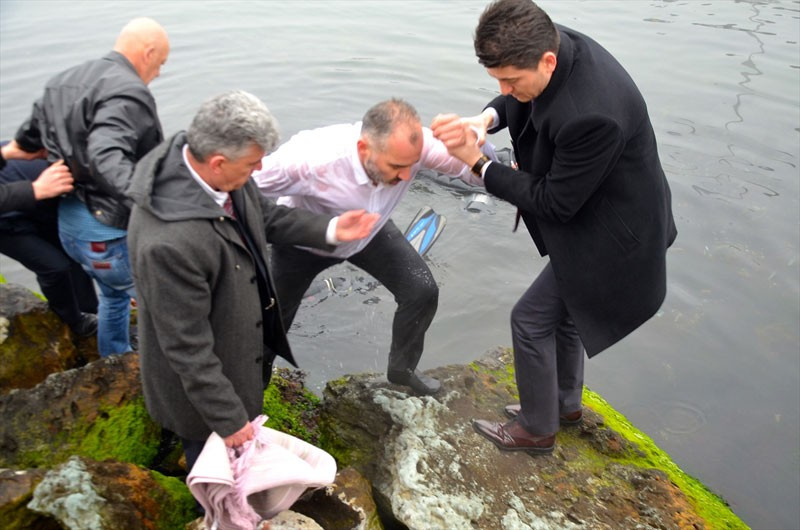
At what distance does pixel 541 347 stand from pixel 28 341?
330cm

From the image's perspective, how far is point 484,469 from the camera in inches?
163

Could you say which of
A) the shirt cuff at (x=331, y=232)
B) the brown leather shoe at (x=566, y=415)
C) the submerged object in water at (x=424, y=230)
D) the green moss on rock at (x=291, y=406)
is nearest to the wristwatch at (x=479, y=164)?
the shirt cuff at (x=331, y=232)

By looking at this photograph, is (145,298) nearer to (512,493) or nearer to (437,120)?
(437,120)

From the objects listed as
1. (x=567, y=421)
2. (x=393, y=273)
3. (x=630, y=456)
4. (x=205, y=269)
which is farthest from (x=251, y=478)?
(x=630, y=456)

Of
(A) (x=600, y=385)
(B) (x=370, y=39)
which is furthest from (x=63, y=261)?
(B) (x=370, y=39)

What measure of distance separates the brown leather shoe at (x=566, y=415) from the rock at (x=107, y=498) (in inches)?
81.4

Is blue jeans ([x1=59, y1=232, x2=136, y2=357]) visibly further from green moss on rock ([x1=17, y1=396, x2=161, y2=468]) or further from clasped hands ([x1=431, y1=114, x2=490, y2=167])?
clasped hands ([x1=431, y1=114, x2=490, y2=167])

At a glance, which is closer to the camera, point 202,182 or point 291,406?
point 202,182

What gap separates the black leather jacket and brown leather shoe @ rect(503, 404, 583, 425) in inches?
106

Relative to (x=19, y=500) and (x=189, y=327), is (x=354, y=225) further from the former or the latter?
(x=19, y=500)

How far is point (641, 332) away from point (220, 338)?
488cm

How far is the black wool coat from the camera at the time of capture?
3.21 metres

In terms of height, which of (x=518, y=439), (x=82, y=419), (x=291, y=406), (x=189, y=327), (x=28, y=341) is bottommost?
(x=291, y=406)

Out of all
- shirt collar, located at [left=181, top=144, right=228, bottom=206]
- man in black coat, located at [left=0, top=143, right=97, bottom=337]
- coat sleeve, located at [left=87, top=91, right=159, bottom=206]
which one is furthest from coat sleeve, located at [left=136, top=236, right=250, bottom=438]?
man in black coat, located at [left=0, top=143, right=97, bottom=337]
